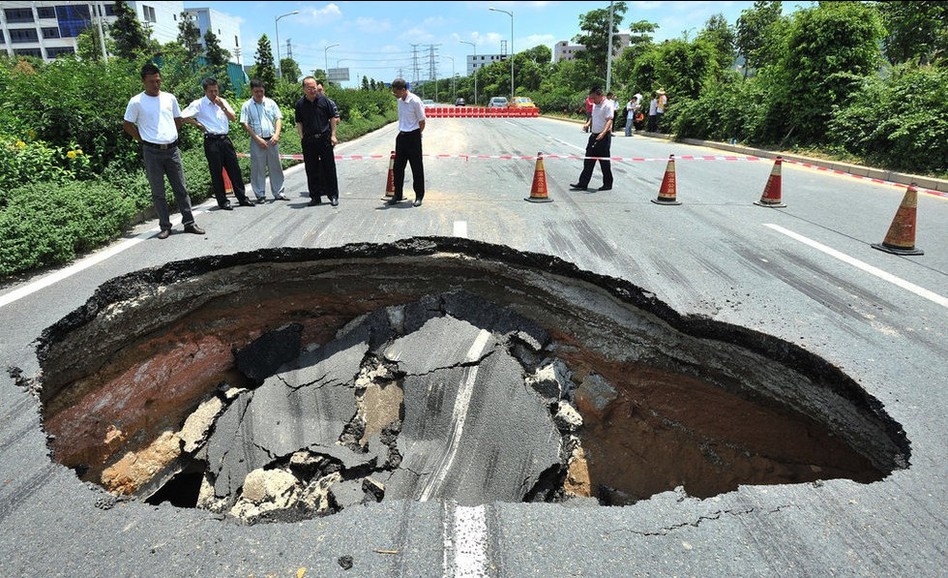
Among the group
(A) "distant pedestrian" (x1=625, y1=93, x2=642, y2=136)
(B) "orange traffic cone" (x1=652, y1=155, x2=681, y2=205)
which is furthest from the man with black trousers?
(A) "distant pedestrian" (x1=625, y1=93, x2=642, y2=136)

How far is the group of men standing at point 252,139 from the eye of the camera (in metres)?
5.66

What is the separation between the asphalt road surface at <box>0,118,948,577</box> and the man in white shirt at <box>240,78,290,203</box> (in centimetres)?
40

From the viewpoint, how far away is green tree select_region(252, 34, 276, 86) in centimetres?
2704

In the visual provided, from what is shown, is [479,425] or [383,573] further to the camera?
[479,425]

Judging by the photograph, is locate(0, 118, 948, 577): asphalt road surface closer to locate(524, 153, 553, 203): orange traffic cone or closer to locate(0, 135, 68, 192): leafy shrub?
locate(524, 153, 553, 203): orange traffic cone

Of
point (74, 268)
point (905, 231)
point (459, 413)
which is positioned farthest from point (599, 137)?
point (74, 268)

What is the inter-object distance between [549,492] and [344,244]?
320 cm

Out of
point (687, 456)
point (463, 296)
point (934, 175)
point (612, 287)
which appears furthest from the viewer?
point (934, 175)

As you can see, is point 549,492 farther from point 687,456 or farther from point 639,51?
point 639,51

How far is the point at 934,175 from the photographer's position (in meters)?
10.4

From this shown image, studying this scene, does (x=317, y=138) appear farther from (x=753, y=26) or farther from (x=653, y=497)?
(x=753, y=26)

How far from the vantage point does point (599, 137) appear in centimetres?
871

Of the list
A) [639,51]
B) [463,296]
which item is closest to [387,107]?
[639,51]

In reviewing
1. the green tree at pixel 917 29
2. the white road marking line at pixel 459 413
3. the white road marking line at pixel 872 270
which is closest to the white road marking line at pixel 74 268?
the white road marking line at pixel 459 413
